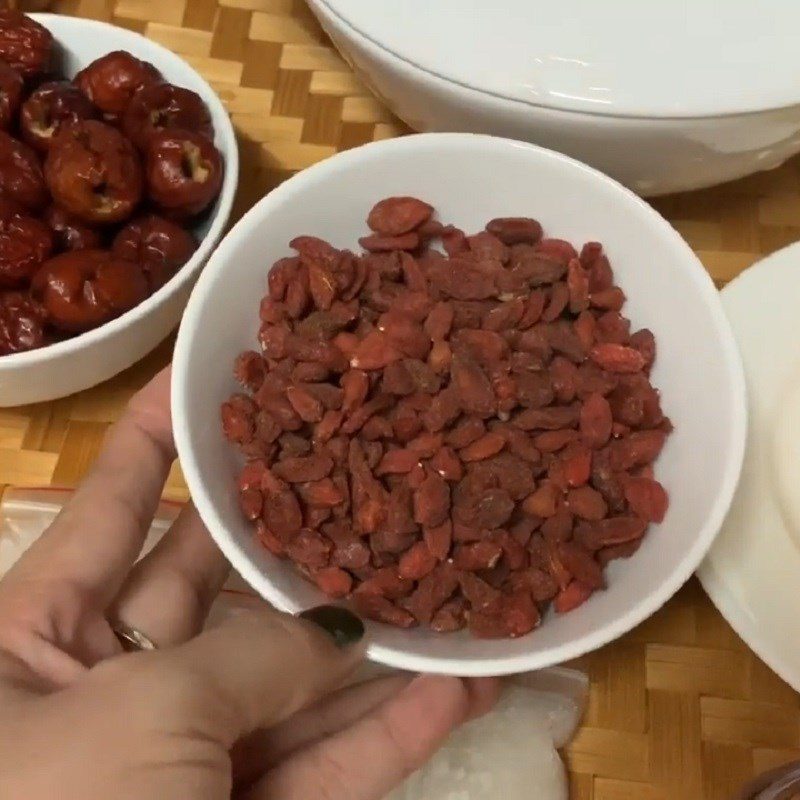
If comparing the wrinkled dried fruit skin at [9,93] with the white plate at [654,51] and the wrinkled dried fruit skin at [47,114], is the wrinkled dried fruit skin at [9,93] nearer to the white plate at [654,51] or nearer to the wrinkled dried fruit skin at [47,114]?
the wrinkled dried fruit skin at [47,114]

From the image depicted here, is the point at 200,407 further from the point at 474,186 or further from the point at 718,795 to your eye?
the point at 718,795

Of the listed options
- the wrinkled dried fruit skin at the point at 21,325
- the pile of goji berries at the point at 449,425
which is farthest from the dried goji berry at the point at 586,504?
the wrinkled dried fruit skin at the point at 21,325

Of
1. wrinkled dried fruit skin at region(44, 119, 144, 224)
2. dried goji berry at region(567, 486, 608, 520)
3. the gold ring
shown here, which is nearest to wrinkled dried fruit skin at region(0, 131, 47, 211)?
wrinkled dried fruit skin at region(44, 119, 144, 224)

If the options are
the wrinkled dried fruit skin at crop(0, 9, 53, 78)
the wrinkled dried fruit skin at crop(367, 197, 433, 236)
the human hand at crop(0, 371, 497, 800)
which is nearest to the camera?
the human hand at crop(0, 371, 497, 800)

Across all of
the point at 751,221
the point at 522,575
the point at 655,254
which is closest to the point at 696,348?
the point at 655,254

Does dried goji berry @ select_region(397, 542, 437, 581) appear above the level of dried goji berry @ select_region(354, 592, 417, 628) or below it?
above

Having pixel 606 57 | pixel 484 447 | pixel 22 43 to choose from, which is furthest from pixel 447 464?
pixel 22 43

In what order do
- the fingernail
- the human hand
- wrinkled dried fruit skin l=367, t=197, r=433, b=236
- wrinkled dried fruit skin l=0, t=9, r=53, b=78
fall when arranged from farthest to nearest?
1. wrinkled dried fruit skin l=0, t=9, r=53, b=78
2. wrinkled dried fruit skin l=367, t=197, r=433, b=236
3. the fingernail
4. the human hand

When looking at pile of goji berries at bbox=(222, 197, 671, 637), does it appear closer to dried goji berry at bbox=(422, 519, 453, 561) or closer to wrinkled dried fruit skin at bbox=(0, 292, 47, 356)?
dried goji berry at bbox=(422, 519, 453, 561)
